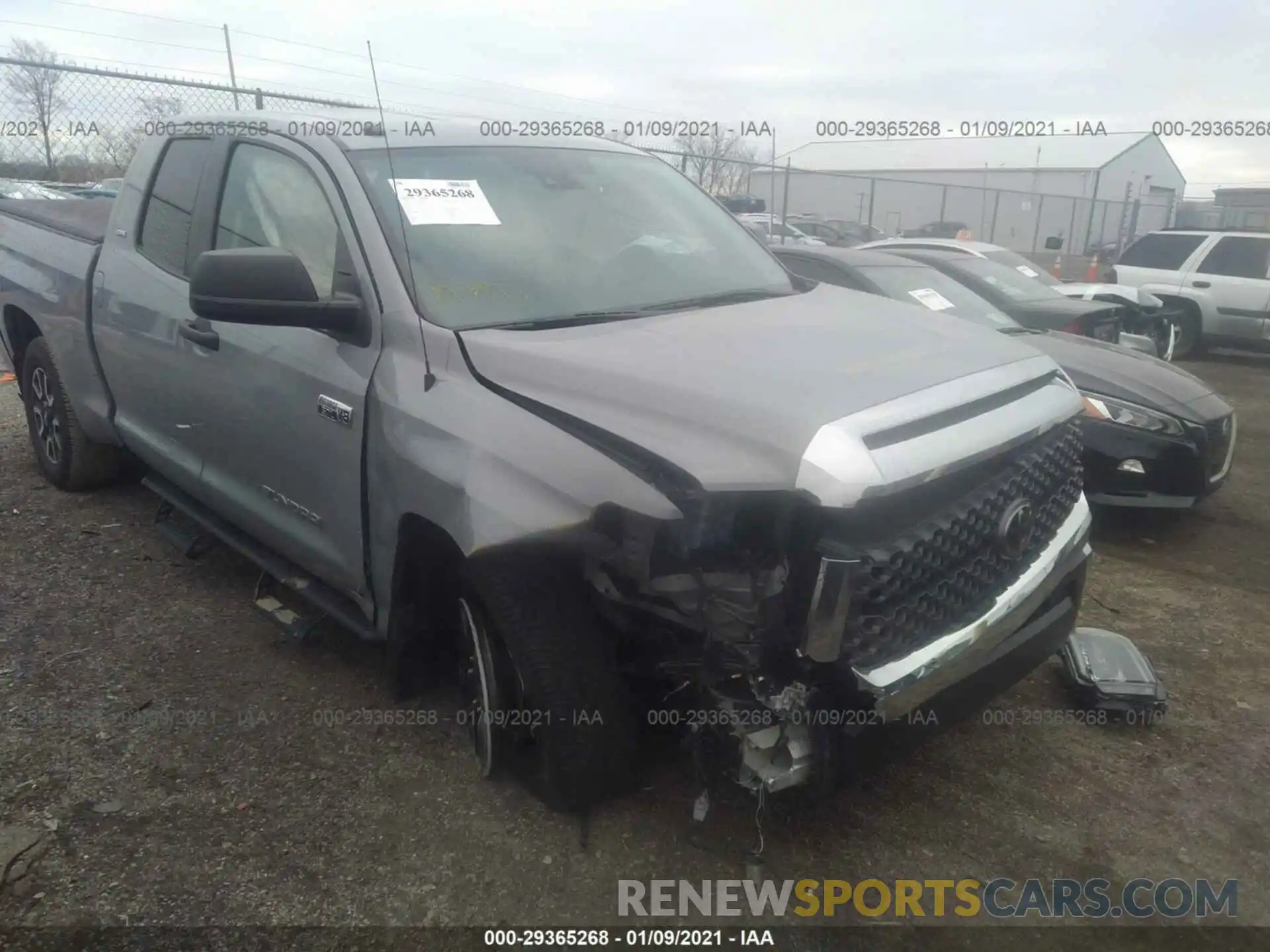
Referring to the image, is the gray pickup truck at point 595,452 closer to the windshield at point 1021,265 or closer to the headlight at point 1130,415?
the headlight at point 1130,415

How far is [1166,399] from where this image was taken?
4902 mm

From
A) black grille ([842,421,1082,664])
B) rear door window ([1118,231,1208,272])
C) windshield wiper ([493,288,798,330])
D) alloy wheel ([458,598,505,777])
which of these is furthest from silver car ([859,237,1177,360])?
alloy wheel ([458,598,505,777])

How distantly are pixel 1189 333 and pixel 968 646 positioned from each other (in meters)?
11.2

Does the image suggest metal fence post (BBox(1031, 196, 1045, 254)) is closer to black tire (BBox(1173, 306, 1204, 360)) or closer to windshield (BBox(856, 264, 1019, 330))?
black tire (BBox(1173, 306, 1204, 360))

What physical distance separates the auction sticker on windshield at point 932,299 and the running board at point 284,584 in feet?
12.7

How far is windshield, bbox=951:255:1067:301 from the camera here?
678cm

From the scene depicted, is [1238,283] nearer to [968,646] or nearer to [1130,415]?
[1130,415]

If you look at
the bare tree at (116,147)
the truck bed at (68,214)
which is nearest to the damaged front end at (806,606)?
the truck bed at (68,214)

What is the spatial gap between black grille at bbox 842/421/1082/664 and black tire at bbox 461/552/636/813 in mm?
663

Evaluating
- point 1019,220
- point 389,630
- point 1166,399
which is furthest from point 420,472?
point 1019,220

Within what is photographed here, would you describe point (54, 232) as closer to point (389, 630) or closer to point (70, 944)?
point (389, 630)

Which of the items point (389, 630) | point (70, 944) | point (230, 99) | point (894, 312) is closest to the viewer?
point (70, 944)

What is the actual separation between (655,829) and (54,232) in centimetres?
422

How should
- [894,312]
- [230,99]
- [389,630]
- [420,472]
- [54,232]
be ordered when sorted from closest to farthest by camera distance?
[420,472]
[389,630]
[894,312]
[54,232]
[230,99]
